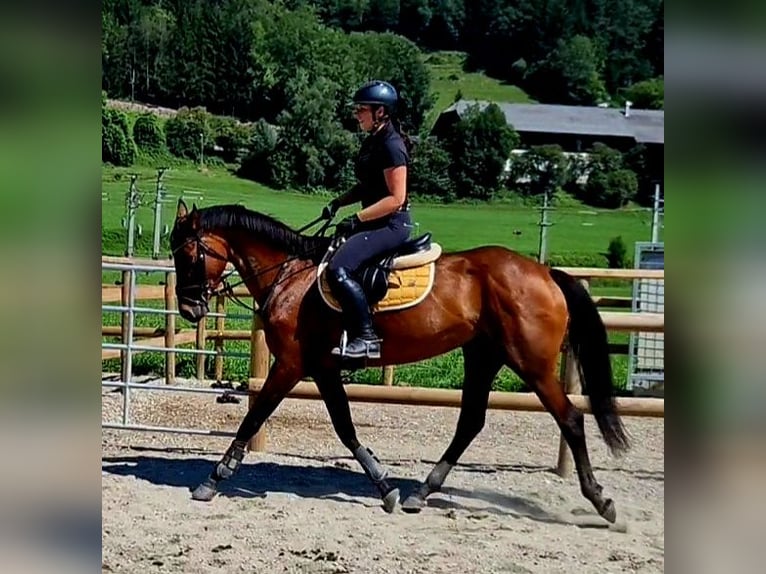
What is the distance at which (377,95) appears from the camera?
3898 mm

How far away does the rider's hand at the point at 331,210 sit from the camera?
4.03 meters

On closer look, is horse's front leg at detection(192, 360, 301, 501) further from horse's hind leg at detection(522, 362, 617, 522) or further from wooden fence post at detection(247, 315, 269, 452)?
horse's hind leg at detection(522, 362, 617, 522)

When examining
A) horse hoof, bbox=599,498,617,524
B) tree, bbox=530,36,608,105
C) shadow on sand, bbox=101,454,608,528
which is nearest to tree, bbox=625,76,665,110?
tree, bbox=530,36,608,105

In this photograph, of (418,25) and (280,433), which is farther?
(280,433)

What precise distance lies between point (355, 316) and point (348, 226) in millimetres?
386

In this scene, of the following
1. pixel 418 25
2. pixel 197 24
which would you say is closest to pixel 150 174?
pixel 197 24

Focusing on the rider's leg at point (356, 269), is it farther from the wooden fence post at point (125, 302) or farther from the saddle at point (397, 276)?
the wooden fence post at point (125, 302)

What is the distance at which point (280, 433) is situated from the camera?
223 inches

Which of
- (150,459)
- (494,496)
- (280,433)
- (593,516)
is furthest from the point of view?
(280,433)

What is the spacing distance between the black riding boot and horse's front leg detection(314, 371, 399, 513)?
28cm
